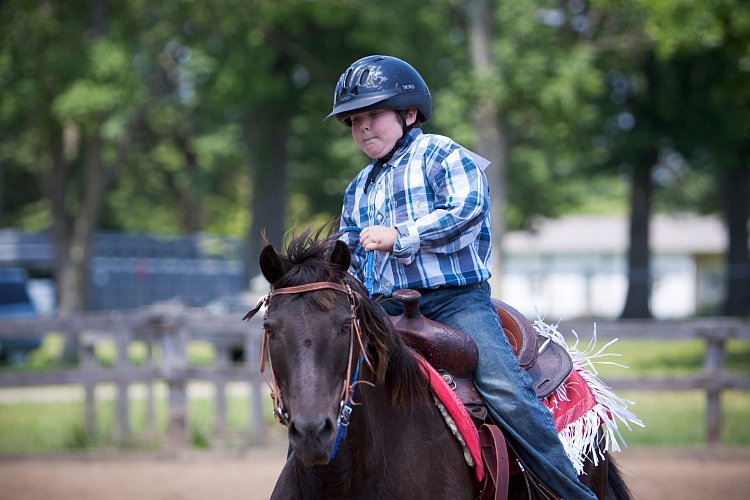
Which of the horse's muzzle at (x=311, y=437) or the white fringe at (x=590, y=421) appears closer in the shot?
the horse's muzzle at (x=311, y=437)

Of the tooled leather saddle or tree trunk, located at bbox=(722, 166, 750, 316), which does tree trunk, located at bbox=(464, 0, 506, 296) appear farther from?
the tooled leather saddle

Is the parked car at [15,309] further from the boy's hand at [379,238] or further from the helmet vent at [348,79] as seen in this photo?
the boy's hand at [379,238]

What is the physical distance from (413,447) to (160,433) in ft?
29.8

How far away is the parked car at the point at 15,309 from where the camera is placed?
2217 cm

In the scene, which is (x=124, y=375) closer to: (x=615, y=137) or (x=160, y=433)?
(x=160, y=433)

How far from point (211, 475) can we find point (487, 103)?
41.9ft

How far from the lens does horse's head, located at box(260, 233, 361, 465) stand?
296 centimetres

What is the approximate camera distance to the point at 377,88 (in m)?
3.77

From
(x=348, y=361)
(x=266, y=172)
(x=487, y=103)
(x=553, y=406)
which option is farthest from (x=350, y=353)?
(x=266, y=172)

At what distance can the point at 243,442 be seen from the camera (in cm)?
1159

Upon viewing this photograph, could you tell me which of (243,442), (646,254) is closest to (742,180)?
(646,254)

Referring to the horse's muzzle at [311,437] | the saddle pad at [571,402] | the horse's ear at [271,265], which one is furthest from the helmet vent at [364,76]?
the saddle pad at [571,402]

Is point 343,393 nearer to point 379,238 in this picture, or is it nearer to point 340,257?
point 340,257

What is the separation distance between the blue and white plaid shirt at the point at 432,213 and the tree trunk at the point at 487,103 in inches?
659
